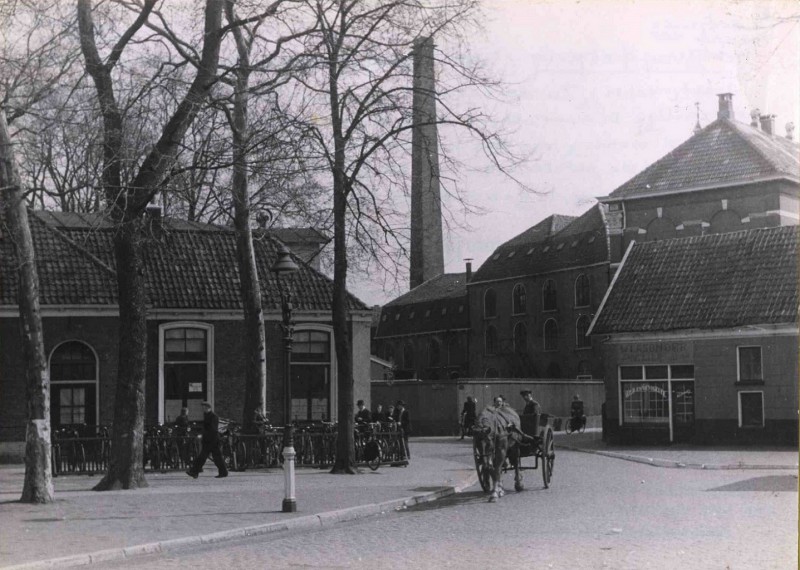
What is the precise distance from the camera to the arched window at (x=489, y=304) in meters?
69.9

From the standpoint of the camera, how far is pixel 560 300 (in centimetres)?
6397

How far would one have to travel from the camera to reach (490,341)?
69.8 meters

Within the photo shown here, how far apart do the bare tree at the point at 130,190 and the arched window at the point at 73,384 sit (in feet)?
35.6

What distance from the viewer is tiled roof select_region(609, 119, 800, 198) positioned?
142 feet

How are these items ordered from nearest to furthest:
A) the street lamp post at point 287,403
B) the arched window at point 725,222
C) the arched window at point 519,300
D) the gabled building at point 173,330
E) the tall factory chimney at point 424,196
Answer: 1. the street lamp post at point 287,403
2. the tall factory chimney at point 424,196
3. the gabled building at point 173,330
4. the arched window at point 725,222
5. the arched window at point 519,300

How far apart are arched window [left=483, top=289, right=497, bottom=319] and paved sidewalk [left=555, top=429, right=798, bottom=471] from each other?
35.8 meters

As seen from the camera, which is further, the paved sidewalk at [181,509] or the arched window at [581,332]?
the arched window at [581,332]

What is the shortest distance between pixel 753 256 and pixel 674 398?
4.95 metres

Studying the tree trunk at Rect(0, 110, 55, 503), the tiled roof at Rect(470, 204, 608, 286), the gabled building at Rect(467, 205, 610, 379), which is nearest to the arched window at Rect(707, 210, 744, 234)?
the gabled building at Rect(467, 205, 610, 379)

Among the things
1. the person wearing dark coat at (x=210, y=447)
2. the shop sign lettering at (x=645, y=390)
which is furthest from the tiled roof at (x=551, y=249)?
the person wearing dark coat at (x=210, y=447)

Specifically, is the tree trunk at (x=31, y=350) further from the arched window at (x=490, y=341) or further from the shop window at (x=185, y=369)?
the arched window at (x=490, y=341)

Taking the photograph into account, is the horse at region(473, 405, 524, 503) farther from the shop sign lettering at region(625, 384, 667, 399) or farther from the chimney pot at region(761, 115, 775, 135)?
the chimney pot at region(761, 115, 775, 135)

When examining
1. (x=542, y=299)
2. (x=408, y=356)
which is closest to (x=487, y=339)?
(x=542, y=299)

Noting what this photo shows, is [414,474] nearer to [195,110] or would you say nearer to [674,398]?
[195,110]
